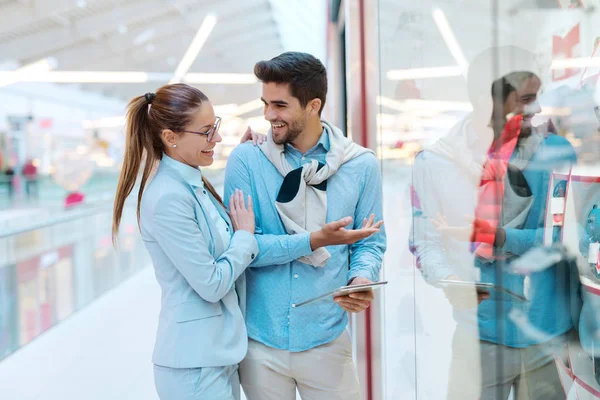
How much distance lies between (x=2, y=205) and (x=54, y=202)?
7.24 feet

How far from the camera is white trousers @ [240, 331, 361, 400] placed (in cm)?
164

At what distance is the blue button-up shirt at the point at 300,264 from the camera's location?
1.64 meters

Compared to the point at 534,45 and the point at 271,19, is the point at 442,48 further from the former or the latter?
the point at 271,19

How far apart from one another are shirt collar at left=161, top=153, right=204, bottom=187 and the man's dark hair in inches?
12.6

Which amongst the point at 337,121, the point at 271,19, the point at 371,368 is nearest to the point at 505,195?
the point at 371,368

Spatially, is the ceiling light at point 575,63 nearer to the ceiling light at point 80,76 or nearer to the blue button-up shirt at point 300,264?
the blue button-up shirt at point 300,264

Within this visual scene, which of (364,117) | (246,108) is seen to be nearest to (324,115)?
(246,108)

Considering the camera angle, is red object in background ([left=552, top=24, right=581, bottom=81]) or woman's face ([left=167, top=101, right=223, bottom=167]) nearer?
red object in background ([left=552, top=24, right=581, bottom=81])

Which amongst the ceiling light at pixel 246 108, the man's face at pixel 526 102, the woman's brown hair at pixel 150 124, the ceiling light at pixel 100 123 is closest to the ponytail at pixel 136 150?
the woman's brown hair at pixel 150 124

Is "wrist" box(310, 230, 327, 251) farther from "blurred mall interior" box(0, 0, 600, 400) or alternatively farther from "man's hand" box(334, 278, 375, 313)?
"blurred mall interior" box(0, 0, 600, 400)

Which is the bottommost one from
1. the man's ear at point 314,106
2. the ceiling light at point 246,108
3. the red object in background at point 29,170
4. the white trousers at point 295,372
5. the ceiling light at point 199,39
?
the red object in background at point 29,170

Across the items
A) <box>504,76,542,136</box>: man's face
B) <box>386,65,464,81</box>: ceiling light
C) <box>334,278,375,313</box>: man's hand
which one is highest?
<box>386,65,464,81</box>: ceiling light

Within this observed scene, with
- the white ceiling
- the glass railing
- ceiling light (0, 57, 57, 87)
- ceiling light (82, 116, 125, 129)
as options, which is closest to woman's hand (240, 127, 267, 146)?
the glass railing

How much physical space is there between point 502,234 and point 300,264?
2.63ft
